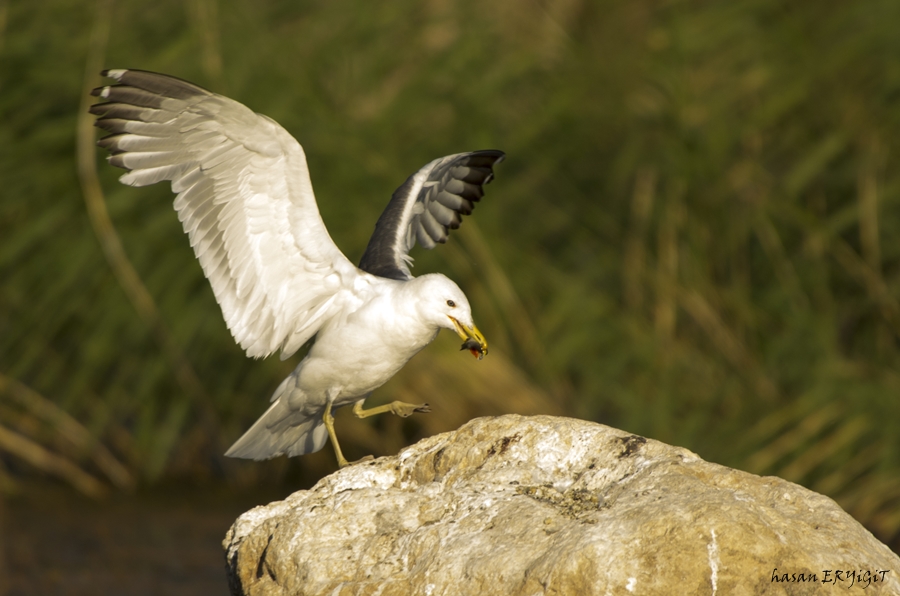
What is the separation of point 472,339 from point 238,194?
137 cm

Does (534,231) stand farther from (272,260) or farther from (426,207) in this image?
(272,260)

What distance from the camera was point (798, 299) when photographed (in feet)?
33.3

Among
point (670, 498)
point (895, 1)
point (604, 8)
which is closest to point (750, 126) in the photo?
point (895, 1)

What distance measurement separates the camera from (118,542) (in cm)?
1010

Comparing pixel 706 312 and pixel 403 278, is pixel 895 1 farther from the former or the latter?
pixel 403 278

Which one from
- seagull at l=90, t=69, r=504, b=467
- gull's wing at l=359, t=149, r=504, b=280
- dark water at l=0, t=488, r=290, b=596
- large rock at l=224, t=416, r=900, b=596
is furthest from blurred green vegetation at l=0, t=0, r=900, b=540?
large rock at l=224, t=416, r=900, b=596

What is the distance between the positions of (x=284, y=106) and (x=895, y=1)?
5450 mm

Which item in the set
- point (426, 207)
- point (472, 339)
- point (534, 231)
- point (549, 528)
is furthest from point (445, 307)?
point (534, 231)

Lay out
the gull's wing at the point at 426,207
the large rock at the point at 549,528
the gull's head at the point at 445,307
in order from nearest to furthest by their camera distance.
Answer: the large rock at the point at 549,528, the gull's head at the point at 445,307, the gull's wing at the point at 426,207

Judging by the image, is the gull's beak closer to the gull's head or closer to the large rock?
the gull's head

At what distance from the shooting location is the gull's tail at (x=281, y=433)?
20.4ft

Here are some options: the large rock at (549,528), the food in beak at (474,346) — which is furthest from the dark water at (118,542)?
the large rock at (549,528)

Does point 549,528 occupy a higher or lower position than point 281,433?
higher

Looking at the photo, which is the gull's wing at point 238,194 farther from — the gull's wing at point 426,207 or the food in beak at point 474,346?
the food in beak at point 474,346
